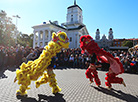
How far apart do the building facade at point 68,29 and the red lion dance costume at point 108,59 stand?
108 feet

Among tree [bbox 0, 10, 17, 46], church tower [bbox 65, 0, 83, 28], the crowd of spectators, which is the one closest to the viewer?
the crowd of spectators

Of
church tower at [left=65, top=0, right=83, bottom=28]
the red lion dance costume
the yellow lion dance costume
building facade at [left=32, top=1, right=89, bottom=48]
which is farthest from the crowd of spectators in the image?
church tower at [left=65, top=0, right=83, bottom=28]

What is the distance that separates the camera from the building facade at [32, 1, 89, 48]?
3828 centimetres

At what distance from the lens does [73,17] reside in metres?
50.9

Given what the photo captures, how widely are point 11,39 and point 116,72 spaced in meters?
36.6

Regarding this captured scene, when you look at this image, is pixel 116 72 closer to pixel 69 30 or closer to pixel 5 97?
pixel 5 97

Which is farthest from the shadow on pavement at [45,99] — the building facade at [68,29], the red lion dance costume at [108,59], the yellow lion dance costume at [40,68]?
the building facade at [68,29]

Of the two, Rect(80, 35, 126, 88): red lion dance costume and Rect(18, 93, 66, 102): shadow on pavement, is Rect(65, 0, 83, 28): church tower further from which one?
Rect(18, 93, 66, 102): shadow on pavement

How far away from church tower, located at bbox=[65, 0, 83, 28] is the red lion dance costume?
44350 millimetres

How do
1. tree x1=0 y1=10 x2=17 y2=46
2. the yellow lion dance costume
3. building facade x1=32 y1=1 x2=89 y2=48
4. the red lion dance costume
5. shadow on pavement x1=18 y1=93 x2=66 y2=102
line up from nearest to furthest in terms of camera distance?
shadow on pavement x1=18 y1=93 x2=66 y2=102, the yellow lion dance costume, the red lion dance costume, tree x1=0 y1=10 x2=17 y2=46, building facade x1=32 y1=1 x2=89 y2=48

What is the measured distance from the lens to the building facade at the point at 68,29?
1507 inches

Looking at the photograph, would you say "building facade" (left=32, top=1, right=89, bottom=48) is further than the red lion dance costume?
Yes

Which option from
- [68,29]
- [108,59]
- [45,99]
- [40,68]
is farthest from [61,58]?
[68,29]

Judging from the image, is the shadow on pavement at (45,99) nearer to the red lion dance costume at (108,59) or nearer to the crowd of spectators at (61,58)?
the red lion dance costume at (108,59)
